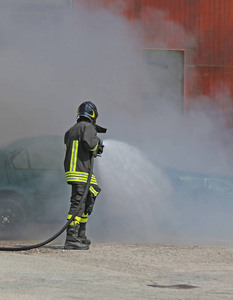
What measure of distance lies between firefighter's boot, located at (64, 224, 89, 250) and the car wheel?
1312 millimetres

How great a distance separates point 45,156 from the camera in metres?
8.81

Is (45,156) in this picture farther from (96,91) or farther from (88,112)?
(96,91)

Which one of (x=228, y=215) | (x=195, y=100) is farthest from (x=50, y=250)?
(x=195, y=100)

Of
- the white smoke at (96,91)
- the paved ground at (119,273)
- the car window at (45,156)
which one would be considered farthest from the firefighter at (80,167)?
the white smoke at (96,91)

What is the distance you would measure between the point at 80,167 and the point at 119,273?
1501 millimetres

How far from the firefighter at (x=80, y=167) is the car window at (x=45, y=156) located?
54.9 inches

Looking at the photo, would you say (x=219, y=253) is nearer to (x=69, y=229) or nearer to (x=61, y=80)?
(x=69, y=229)

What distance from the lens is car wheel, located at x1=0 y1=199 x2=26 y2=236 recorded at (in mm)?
8438

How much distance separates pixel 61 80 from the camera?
10344mm

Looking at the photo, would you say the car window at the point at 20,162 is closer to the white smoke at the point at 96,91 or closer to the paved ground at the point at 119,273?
the white smoke at the point at 96,91

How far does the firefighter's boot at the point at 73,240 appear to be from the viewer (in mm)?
7234

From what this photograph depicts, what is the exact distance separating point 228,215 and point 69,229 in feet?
7.97

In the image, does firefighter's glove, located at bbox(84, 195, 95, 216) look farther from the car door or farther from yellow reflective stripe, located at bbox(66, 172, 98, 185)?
the car door

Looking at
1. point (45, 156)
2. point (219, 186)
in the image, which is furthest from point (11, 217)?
point (219, 186)
